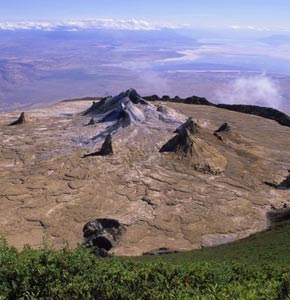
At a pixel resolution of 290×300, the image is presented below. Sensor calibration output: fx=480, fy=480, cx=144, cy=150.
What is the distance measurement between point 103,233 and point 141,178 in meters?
14.5

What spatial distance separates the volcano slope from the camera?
→ 46156mm

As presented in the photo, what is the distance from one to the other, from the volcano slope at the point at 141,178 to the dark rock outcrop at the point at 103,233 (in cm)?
65

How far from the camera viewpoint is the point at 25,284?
54.1 ft

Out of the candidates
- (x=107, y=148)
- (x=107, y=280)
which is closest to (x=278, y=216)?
(x=107, y=148)

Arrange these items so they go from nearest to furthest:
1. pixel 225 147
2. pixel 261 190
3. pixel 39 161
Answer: pixel 261 190
pixel 39 161
pixel 225 147

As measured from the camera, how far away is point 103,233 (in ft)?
143

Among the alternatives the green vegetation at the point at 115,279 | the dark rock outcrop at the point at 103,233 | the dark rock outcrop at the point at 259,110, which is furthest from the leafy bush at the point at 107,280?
the dark rock outcrop at the point at 259,110

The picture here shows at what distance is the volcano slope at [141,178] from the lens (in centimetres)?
4616

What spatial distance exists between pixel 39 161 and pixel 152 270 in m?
45.6

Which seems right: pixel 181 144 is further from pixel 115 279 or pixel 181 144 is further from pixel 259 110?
pixel 115 279

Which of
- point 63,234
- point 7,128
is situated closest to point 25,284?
point 63,234

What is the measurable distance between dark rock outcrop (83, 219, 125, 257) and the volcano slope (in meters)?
0.65

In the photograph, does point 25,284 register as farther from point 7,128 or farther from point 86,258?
point 7,128

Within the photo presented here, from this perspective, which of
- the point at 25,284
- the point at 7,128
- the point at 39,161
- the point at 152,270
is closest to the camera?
the point at 25,284
